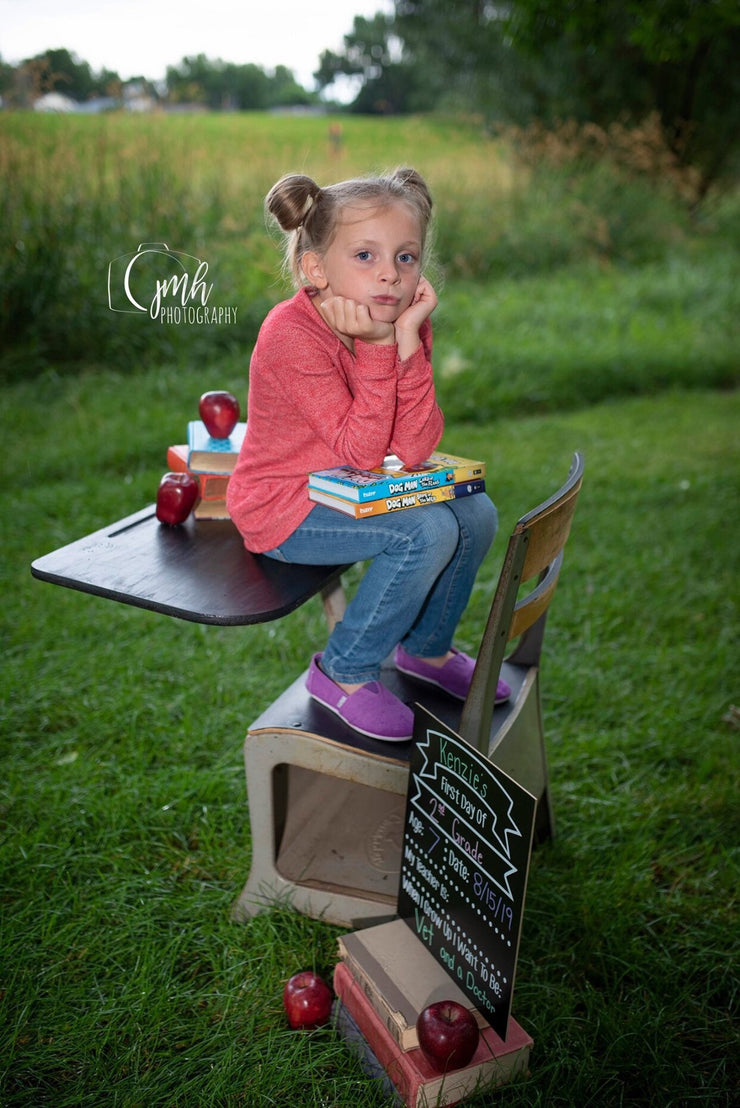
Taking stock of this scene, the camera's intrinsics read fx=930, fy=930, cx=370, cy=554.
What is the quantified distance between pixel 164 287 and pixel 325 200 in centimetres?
55

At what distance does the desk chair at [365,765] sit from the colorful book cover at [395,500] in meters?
0.23

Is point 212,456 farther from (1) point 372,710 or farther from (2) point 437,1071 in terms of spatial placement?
(2) point 437,1071

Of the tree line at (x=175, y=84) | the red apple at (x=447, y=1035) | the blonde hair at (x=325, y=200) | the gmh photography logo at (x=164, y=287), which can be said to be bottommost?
the red apple at (x=447, y=1035)

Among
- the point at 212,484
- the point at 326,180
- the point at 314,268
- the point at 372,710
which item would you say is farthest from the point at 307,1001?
the point at 326,180

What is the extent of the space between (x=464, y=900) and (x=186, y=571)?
0.81 meters

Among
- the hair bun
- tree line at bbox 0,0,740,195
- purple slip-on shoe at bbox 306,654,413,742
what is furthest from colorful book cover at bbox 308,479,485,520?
tree line at bbox 0,0,740,195

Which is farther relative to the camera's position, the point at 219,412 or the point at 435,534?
the point at 219,412

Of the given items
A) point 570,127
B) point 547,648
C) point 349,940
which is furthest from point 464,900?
point 570,127

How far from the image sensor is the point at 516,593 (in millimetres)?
1575

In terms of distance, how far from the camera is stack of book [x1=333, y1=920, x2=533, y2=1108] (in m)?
1.58

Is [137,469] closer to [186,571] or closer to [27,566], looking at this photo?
[27,566]

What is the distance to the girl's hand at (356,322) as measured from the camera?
1737 millimetres

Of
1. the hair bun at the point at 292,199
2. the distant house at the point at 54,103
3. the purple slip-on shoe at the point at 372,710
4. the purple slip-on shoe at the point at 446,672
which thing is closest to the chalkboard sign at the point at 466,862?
the purple slip-on shoe at the point at 372,710

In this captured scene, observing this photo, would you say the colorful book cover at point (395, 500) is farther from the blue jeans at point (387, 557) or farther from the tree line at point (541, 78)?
the tree line at point (541, 78)
